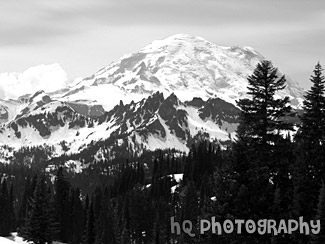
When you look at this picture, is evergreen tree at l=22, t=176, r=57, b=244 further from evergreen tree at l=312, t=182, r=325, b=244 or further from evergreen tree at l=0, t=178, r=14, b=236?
evergreen tree at l=312, t=182, r=325, b=244

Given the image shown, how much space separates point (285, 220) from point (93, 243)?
7860 cm

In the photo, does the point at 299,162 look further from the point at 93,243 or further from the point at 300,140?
the point at 93,243

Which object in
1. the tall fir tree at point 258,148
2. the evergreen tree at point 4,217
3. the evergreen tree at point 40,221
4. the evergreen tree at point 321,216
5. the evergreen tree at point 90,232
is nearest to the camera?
the tall fir tree at point 258,148

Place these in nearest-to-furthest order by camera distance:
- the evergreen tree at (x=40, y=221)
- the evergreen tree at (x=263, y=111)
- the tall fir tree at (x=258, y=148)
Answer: the tall fir tree at (x=258, y=148) → the evergreen tree at (x=263, y=111) → the evergreen tree at (x=40, y=221)

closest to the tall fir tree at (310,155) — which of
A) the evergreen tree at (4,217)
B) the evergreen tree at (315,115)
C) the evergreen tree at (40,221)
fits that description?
the evergreen tree at (315,115)

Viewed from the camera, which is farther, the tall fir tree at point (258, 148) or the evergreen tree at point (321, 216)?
the evergreen tree at point (321, 216)

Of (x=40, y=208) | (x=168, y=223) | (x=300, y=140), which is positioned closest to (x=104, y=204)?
(x=168, y=223)

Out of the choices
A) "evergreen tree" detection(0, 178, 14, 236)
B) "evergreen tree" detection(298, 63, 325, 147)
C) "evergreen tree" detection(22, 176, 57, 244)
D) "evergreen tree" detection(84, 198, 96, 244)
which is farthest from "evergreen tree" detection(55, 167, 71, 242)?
"evergreen tree" detection(298, 63, 325, 147)

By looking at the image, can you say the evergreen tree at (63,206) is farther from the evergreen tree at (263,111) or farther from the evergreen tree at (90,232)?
the evergreen tree at (263,111)

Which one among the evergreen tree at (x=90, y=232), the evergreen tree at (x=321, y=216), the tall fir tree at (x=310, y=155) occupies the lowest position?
the evergreen tree at (x=90, y=232)

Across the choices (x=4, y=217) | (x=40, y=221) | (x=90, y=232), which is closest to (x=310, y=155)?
(x=40, y=221)

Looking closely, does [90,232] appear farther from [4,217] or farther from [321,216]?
[321,216]

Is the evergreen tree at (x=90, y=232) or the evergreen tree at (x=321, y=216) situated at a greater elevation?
the evergreen tree at (x=321, y=216)

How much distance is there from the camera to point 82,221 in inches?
5374
